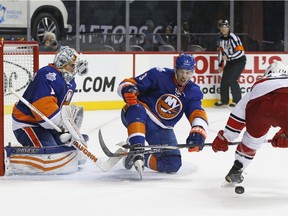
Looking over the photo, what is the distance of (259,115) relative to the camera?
14.2ft

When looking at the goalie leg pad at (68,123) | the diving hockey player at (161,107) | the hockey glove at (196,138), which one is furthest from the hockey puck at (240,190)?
the goalie leg pad at (68,123)

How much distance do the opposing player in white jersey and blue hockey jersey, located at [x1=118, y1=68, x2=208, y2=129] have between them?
65 cm

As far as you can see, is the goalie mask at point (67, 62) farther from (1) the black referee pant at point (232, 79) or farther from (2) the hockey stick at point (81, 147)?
(1) the black referee pant at point (232, 79)

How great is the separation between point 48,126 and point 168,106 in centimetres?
74

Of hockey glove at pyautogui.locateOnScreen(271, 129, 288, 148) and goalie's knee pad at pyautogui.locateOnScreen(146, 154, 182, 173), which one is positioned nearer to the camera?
hockey glove at pyautogui.locateOnScreen(271, 129, 288, 148)

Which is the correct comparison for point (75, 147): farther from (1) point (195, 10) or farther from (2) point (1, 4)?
(1) point (195, 10)

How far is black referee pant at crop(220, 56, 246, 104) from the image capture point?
977 centimetres

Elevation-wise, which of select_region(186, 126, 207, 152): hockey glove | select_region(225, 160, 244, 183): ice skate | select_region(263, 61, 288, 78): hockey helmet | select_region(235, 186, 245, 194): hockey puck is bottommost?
select_region(235, 186, 245, 194): hockey puck

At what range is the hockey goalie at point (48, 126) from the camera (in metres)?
A: 5.03

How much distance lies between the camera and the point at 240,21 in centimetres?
1177

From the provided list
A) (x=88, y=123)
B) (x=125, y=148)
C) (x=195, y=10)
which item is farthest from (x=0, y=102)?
(x=195, y=10)

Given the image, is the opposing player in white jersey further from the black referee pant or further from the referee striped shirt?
the referee striped shirt

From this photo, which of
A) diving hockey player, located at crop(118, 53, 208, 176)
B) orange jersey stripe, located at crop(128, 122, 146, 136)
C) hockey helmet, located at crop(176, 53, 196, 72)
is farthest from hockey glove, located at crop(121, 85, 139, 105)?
hockey helmet, located at crop(176, 53, 196, 72)

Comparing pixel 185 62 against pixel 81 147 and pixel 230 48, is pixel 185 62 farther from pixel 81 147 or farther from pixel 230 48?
pixel 230 48
